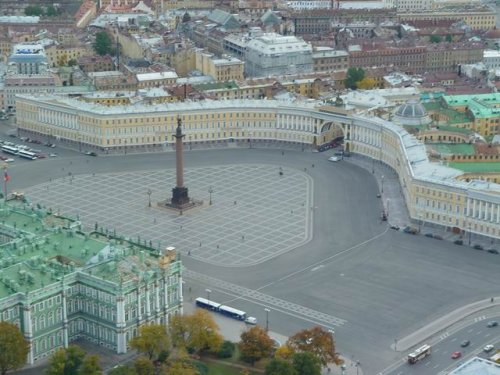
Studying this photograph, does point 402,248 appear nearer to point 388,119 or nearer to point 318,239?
point 318,239

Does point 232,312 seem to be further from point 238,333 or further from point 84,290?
point 84,290

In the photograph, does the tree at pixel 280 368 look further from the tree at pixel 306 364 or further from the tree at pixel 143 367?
the tree at pixel 143 367

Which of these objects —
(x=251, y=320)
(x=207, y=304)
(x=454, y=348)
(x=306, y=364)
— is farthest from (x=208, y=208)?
(x=306, y=364)

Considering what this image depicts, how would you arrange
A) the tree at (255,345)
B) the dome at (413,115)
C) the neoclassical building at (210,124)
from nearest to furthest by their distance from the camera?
the tree at (255,345) → the dome at (413,115) → the neoclassical building at (210,124)

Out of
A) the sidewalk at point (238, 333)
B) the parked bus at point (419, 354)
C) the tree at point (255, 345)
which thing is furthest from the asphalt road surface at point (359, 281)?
the tree at point (255, 345)

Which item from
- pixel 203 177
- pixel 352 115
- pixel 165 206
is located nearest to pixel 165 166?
pixel 203 177

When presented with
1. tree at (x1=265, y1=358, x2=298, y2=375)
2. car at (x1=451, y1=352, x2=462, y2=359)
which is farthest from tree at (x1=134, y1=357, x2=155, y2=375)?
car at (x1=451, y1=352, x2=462, y2=359)
